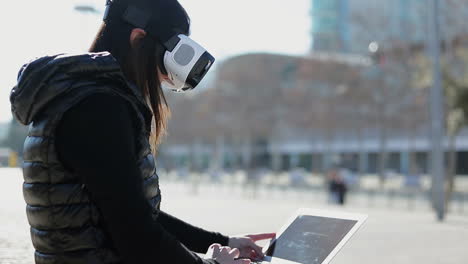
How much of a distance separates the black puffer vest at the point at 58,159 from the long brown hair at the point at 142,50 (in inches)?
5.6

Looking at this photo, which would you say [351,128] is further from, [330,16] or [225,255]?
[225,255]

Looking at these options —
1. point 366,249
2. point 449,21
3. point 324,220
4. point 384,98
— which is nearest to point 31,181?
point 324,220

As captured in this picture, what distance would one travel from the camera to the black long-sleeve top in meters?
1.51

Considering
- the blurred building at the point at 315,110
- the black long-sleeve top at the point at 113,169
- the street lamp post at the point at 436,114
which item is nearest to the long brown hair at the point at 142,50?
the black long-sleeve top at the point at 113,169

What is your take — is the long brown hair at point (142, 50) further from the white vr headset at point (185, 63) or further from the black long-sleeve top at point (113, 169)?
the black long-sleeve top at point (113, 169)

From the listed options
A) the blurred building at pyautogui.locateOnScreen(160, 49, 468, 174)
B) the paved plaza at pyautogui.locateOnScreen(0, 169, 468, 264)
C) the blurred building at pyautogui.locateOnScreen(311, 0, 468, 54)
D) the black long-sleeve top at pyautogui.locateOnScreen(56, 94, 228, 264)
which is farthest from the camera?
the blurred building at pyautogui.locateOnScreen(160, 49, 468, 174)

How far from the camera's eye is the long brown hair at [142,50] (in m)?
1.82

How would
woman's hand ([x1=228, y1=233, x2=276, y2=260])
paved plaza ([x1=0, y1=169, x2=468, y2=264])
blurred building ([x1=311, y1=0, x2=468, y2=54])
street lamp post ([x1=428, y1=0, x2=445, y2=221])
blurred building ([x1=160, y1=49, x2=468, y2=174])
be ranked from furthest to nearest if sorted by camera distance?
blurred building ([x1=160, y1=49, x2=468, y2=174]) → blurred building ([x1=311, y1=0, x2=468, y2=54]) → street lamp post ([x1=428, y1=0, x2=445, y2=221]) → paved plaza ([x1=0, y1=169, x2=468, y2=264]) → woman's hand ([x1=228, y1=233, x2=276, y2=260])

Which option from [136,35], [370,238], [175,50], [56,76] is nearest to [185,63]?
[175,50]

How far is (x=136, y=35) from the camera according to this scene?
1812 mm

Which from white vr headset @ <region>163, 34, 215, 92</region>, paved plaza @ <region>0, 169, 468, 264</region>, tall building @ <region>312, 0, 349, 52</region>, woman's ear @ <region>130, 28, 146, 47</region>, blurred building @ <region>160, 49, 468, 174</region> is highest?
woman's ear @ <region>130, 28, 146, 47</region>

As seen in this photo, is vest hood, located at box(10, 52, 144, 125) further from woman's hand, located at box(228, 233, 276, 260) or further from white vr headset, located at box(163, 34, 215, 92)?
woman's hand, located at box(228, 233, 276, 260)

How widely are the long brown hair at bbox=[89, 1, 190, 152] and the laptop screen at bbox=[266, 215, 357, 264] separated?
27.4 inches

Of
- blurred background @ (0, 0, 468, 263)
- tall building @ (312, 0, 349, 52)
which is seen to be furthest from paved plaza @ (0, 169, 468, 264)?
tall building @ (312, 0, 349, 52)
